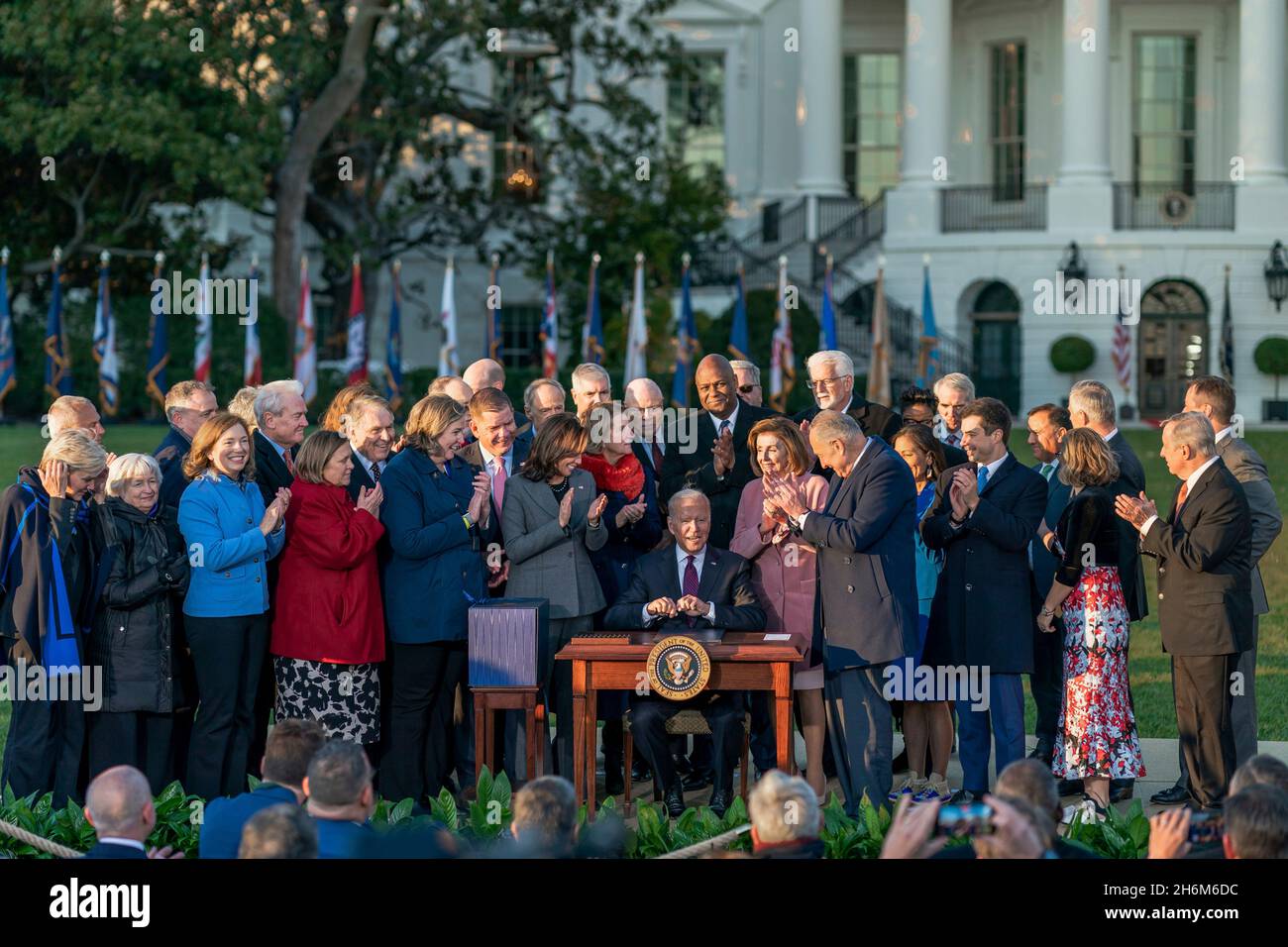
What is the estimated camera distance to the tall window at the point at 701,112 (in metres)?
45.5

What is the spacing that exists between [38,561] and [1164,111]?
39045mm

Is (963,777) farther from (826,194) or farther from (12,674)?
(826,194)

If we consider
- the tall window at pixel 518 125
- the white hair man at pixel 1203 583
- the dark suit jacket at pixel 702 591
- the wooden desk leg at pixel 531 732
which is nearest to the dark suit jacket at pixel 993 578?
the white hair man at pixel 1203 583

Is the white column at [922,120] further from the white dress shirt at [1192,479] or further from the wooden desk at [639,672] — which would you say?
the wooden desk at [639,672]

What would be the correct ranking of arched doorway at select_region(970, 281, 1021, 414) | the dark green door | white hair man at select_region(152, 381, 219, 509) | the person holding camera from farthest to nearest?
arched doorway at select_region(970, 281, 1021, 414)
the dark green door
white hair man at select_region(152, 381, 219, 509)
the person holding camera

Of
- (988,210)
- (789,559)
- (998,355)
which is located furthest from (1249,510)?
(988,210)

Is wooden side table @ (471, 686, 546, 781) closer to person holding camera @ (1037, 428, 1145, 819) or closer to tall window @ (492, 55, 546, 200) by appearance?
person holding camera @ (1037, 428, 1145, 819)

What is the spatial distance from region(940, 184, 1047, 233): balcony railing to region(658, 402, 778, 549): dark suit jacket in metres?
31.4

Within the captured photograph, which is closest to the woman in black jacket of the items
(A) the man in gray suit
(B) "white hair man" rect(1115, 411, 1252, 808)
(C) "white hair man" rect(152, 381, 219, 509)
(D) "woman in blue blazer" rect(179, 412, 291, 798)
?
(D) "woman in blue blazer" rect(179, 412, 291, 798)

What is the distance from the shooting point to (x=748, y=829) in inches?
327

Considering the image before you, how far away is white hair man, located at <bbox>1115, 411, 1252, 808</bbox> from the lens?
31.8ft

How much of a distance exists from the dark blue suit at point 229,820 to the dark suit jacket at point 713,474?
4572mm

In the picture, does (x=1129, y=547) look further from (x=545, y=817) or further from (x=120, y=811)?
(x=120, y=811)

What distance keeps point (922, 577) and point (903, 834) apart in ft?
15.1
